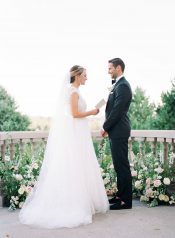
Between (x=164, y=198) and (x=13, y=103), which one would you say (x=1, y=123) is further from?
(x=164, y=198)

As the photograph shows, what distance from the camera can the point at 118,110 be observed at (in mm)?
5266

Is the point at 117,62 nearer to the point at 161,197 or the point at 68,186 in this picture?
the point at 68,186

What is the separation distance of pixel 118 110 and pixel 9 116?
10.9 ft

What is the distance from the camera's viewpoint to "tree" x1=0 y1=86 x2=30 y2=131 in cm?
798

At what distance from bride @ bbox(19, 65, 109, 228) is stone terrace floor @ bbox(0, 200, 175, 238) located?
0.17 metres

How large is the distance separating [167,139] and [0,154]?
2.47 meters

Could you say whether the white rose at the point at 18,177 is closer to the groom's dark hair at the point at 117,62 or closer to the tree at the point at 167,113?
the groom's dark hair at the point at 117,62

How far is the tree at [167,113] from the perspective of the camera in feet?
24.3

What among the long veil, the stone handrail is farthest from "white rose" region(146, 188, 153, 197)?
the long veil

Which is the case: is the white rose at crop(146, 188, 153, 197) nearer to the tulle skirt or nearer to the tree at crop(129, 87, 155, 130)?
the tulle skirt

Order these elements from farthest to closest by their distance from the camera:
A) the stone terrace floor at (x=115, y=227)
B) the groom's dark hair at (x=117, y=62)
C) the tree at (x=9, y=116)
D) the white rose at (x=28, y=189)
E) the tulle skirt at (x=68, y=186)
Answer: the tree at (x=9, y=116), the white rose at (x=28, y=189), the groom's dark hair at (x=117, y=62), the tulle skirt at (x=68, y=186), the stone terrace floor at (x=115, y=227)

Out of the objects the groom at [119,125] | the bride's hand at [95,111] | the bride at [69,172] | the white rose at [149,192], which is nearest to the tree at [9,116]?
the bride at [69,172]

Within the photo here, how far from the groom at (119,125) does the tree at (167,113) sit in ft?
6.99

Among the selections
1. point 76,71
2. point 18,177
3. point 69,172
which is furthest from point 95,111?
point 18,177
